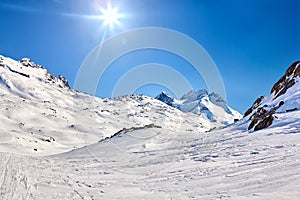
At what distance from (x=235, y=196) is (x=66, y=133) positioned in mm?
133628

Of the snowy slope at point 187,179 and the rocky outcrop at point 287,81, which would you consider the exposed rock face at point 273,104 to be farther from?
the snowy slope at point 187,179

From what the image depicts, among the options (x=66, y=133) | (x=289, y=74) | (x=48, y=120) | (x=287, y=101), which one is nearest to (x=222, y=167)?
(x=287, y=101)

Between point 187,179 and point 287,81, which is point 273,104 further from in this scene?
point 187,179

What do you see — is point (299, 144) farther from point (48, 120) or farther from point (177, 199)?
point (48, 120)

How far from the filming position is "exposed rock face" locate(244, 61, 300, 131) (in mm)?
26222

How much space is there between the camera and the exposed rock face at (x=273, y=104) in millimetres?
26222

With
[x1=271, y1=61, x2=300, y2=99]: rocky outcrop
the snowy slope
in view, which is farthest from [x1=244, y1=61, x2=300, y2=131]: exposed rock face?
the snowy slope

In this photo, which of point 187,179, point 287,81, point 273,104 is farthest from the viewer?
point 287,81

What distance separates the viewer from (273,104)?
3688cm

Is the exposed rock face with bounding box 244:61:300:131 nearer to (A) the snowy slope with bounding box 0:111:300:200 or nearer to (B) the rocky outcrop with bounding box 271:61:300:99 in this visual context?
(B) the rocky outcrop with bounding box 271:61:300:99

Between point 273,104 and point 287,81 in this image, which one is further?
point 287,81

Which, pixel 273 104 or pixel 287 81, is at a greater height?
pixel 287 81

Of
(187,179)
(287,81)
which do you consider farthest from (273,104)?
(187,179)

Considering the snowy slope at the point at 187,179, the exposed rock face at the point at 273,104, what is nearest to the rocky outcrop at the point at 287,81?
the exposed rock face at the point at 273,104
